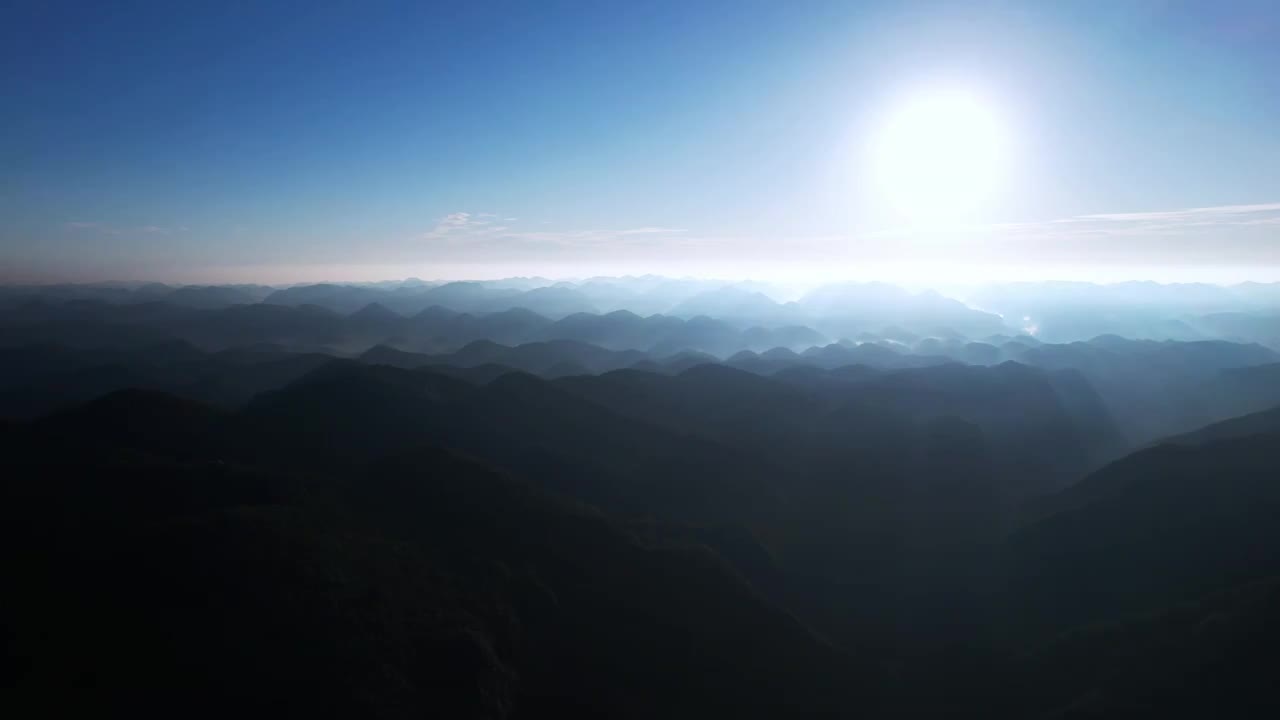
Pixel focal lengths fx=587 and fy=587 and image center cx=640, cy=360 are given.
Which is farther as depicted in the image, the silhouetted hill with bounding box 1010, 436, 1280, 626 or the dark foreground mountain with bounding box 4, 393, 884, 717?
the silhouetted hill with bounding box 1010, 436, 1280, 626

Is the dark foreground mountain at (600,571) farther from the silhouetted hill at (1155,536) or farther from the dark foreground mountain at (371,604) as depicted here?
the silhouetted hill at (1155,536)

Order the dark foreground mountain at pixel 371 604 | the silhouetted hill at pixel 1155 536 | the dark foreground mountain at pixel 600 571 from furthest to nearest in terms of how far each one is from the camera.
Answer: the silhouetted hill at pixel 1155 536, the dark foreground mountain at pixel 600 571, the dark foreground mountain at pixel 371 604

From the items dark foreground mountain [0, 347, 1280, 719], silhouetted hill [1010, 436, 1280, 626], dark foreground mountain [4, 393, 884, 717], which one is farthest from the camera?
silhouetted hill [1010, 436, 1280, 626]

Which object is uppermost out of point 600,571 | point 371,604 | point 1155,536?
point 371,604

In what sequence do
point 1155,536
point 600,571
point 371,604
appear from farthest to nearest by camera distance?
point 1155,536, point 600,571, point 371,604

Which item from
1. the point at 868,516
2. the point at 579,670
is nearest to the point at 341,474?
the point at 579,670

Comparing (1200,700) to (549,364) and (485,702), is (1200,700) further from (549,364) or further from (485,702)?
(549,364)

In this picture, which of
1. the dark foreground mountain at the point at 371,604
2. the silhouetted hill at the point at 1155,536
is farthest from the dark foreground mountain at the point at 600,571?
the silhouetted hill at the point at 1155,536

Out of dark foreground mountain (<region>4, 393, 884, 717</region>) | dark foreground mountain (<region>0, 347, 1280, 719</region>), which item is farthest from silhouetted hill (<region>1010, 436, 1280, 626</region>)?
dark foreground mountain (<region>4, 393, 884, 717</region>)

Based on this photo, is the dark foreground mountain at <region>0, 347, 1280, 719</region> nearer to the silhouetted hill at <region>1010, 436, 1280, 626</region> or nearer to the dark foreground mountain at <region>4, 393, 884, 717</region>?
the dark foreground mountain at <region>4, 393, 884, 717</region>

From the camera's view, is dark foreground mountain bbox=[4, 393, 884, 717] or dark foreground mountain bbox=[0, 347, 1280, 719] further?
dark foreground mountain bbox=[0, 347, 1280, 719]

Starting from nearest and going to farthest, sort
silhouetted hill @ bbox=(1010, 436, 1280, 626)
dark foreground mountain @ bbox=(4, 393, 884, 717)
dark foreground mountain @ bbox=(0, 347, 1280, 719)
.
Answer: dark foreground mountain @ bbox=(4, 393, 884, 717), dark foreground mountain @ bbox=(0, 347, 1280, 719), silhouetted hill @ bbox=(1010, 436, 1280, 626)

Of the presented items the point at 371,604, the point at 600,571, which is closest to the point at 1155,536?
the point at 600,571

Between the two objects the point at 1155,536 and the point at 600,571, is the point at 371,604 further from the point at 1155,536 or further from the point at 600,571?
the point at 1155,536
